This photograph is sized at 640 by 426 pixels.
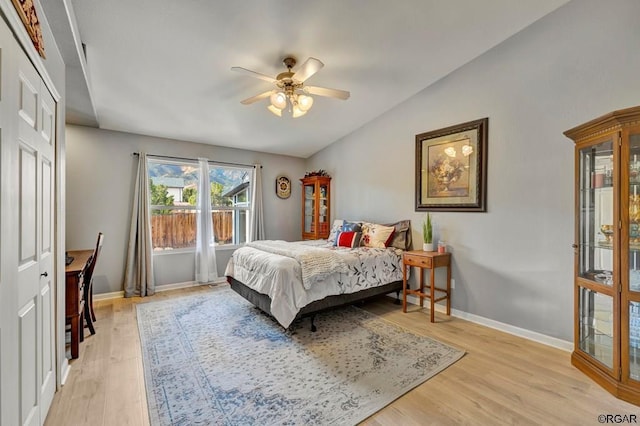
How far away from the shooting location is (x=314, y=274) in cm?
298

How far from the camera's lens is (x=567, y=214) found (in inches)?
107

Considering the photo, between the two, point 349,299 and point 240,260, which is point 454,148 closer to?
point 349,299

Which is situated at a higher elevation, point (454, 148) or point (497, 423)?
point (454, 148)

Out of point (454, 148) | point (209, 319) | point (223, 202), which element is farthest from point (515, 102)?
point (223, 202)

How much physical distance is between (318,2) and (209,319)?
343cm

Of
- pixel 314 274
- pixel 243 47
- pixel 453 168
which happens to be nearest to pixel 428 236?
pixel 453 168

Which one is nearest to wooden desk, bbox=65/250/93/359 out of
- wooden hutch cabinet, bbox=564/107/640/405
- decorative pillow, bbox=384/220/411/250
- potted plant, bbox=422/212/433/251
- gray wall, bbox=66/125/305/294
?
gray wall, bbox=66/125/305/294

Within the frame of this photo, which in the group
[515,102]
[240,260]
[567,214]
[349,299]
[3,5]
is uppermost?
[515,102]

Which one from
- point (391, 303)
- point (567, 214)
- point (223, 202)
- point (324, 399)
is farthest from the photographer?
point (223, 202)

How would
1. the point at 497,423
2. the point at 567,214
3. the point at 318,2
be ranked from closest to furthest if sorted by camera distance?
1. the point at 497,423
2. the point at 318,2
3. the point at 567,214

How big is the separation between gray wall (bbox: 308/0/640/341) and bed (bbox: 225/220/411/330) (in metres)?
0.79

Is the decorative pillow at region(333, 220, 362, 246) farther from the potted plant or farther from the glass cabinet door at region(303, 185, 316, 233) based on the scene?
the glass cabinet door at region(303, 185, 316, 233)

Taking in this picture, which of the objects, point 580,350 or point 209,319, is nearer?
point 580,350

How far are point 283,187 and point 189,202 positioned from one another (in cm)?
185
